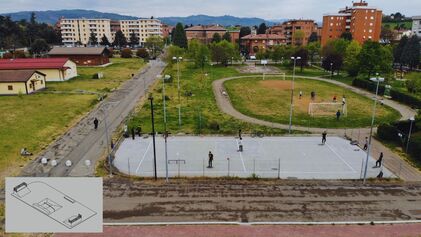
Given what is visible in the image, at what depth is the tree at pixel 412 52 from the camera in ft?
278

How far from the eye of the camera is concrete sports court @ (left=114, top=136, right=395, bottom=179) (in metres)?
26.2

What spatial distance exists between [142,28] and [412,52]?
398 ft

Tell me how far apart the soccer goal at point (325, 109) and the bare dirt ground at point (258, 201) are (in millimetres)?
19389

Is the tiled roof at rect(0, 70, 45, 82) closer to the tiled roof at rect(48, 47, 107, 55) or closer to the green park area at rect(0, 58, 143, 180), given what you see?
the green park area at rect(0, 58, 143, 180)

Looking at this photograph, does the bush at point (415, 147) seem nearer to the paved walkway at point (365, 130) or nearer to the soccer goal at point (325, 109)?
the paved walkway at point (365, 130)

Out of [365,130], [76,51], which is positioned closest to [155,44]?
[76,51]

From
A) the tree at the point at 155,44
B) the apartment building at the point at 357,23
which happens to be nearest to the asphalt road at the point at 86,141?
the tree at the point at 155,44

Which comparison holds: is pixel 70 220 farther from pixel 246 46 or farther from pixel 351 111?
pixel 246 46

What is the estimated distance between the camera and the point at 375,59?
216ft

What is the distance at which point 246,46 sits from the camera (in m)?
128

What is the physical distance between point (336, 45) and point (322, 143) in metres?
63.4

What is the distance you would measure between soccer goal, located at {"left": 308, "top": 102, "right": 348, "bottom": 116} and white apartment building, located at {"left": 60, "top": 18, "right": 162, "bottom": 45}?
137 metres

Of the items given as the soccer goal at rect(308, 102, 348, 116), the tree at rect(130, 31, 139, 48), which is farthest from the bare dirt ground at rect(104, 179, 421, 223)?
the tree at rect(130, 31, 139, 48)

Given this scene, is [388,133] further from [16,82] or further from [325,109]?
[16,82]
